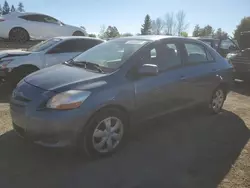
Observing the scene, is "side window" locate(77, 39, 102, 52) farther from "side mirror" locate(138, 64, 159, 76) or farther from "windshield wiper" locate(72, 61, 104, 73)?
"side mirror" locate(138, 64, 159, 76)

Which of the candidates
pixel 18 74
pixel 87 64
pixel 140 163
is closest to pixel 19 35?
pixel 18 74

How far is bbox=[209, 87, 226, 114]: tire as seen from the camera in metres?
5.44

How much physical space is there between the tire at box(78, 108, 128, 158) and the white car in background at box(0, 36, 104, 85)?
161 inches

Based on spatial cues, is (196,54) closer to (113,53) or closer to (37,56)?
(113,53)

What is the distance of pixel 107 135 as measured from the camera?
353 cm

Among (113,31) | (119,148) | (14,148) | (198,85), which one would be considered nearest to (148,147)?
(119,148)

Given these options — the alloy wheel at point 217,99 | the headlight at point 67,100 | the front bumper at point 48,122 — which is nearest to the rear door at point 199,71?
the alloy wheel at point 217,99

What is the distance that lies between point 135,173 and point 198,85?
2.26 meters

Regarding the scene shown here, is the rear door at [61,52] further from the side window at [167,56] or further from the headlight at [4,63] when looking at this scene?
→ the side window at [167,56]

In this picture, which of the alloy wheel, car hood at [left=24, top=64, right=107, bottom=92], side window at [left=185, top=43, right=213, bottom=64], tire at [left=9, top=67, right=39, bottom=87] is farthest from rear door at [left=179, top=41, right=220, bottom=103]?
tire at [left=9, top=67, right=39, bottom=87]

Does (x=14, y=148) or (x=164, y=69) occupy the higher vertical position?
(x=164, y=69)

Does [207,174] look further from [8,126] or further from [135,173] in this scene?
[8,126]

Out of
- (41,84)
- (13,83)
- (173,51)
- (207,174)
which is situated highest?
(173,51)

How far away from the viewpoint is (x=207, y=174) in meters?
3.30
